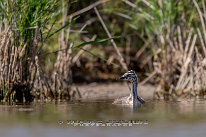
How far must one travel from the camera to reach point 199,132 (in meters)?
5.55

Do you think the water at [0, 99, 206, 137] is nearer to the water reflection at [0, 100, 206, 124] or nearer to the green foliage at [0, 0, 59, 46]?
the water reflection at [0, 100, 206, 124]

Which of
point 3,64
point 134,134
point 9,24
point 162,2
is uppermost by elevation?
point 162,2

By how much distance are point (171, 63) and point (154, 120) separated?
4579 millimetres

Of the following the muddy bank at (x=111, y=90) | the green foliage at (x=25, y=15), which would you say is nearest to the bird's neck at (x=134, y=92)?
the muddy bank at (x=111, y=90)

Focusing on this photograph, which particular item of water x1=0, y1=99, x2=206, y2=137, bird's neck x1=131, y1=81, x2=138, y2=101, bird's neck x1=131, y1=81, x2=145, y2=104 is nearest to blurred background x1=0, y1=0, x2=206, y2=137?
water x1=0, y1=99, x2=206, y2=137

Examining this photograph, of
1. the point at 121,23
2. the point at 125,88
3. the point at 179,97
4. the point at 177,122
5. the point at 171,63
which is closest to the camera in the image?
the point at 177,122

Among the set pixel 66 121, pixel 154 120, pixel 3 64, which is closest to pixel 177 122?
pixel 154 120

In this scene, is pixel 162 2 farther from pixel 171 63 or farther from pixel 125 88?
pixel 125 88

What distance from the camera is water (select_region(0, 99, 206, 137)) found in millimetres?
5598

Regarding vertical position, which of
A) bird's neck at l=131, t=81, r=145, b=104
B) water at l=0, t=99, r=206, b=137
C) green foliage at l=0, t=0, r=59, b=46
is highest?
green foliage at l=0, t=0, r=59, b=46

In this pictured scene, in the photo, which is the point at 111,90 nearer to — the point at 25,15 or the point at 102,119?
the point at 25,15

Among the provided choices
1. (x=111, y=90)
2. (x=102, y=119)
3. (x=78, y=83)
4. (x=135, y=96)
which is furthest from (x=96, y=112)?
(x=78, y=83)

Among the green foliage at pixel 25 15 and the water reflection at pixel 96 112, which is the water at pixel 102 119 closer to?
the water reflection at pixel 96 112

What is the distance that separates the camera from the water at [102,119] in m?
5.60
